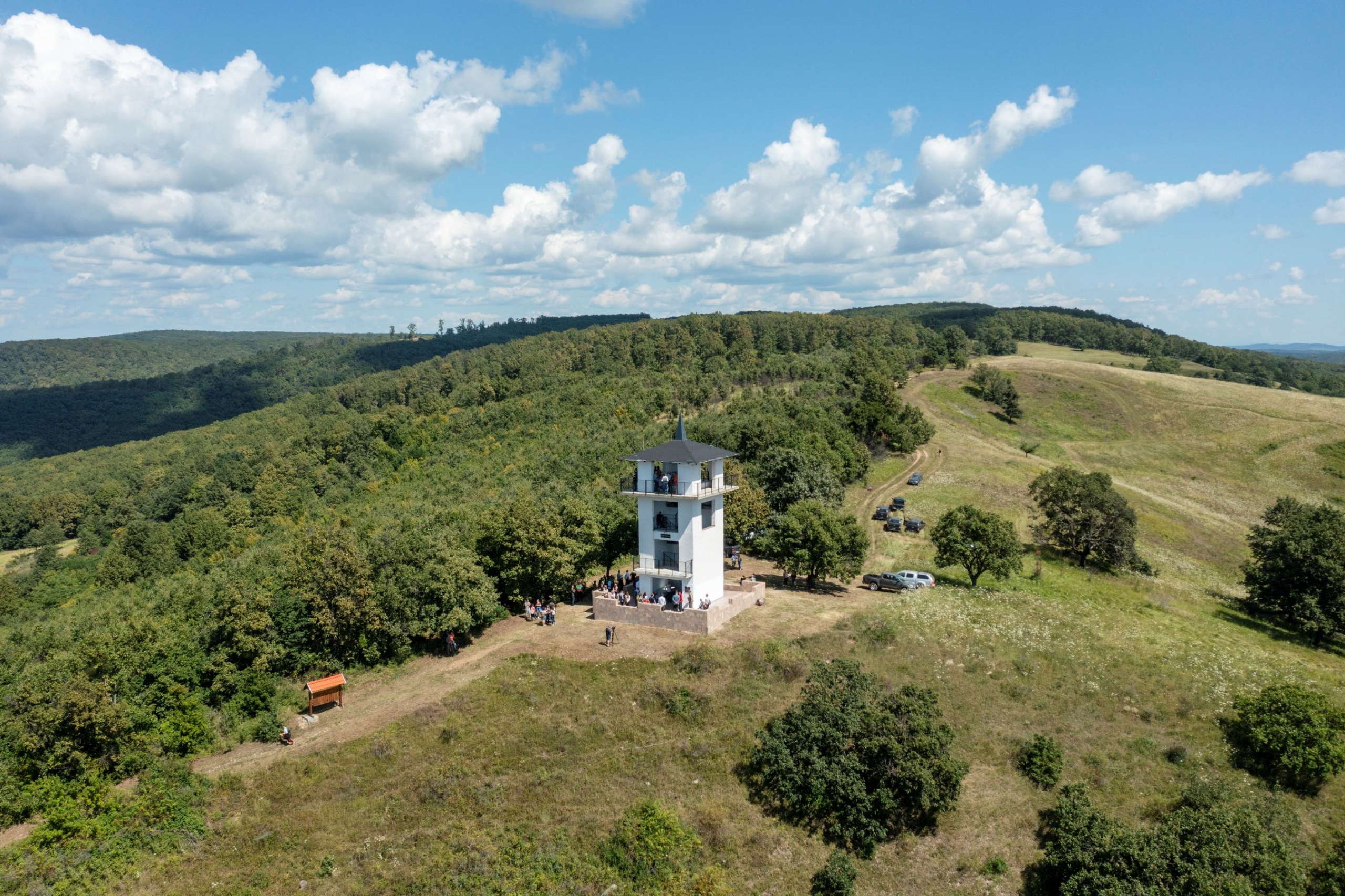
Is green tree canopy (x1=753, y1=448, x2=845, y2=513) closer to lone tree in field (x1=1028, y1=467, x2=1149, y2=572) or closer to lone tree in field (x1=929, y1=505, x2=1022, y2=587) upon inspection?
lone tree in field (x1=929, y1=505, x2=1022, y2=587)

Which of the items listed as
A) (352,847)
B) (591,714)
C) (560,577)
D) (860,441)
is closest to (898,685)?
(591,714)

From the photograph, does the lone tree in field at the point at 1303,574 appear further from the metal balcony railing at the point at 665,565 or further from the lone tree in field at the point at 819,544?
the metal balcony railing at the point at 665,565

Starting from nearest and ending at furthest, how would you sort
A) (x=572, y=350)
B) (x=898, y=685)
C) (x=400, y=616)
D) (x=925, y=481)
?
1. (x=898, y=685)
2. (x=400, y=616)
3. (x=925, y=481)
4. (x=572, y=350)

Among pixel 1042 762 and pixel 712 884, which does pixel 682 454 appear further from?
pixel 1042 762

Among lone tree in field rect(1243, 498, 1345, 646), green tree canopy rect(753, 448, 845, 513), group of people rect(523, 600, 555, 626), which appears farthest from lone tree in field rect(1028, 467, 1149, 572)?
group of people rect(523, 600, 555, 626)

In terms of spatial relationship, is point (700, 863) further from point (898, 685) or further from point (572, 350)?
point (572, 350)

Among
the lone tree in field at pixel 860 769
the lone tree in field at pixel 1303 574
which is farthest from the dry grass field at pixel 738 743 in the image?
the lone tree in field at pixel 1303 574

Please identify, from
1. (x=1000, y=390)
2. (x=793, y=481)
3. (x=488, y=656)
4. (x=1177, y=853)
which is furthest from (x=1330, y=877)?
(x=1000, y=390)
